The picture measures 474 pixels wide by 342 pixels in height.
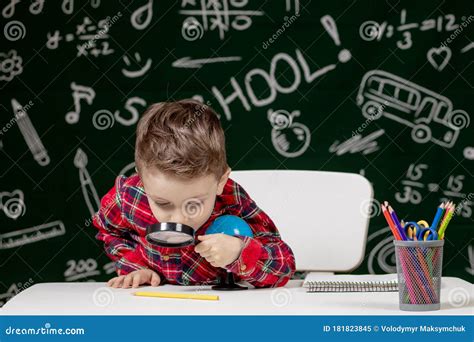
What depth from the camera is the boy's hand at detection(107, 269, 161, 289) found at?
5.08 feet

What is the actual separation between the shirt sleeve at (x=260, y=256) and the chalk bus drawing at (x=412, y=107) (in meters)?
1.16

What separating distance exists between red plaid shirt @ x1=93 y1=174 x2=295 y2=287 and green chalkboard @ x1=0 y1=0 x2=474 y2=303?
108cm

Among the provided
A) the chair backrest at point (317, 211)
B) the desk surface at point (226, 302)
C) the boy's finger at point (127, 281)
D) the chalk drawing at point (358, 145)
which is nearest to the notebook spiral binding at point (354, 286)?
the desk surface at point (226, 302)

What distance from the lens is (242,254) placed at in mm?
1451

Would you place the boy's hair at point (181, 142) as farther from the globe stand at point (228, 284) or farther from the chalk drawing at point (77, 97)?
the chalk drawing at point (77, 97)

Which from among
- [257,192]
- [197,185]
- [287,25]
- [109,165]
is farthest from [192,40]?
[197,185]

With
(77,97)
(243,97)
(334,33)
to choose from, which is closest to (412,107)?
(334,33)

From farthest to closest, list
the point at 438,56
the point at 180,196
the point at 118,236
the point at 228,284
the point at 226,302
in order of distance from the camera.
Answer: the point at 438,56, the point at 118,236, the point at 228,284, the point at 180,196, the point at 226,302

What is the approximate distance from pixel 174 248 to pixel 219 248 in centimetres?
19

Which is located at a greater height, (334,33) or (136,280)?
(334,33)

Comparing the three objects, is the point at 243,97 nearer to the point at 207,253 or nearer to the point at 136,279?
the point at 136,279

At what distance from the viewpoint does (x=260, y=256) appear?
1.51 metres
